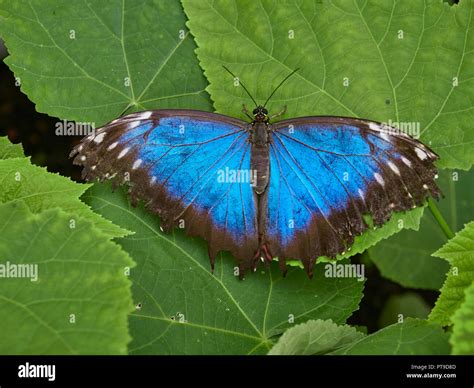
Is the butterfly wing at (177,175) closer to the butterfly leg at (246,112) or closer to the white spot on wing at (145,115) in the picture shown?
the white spot on wing at (145,115)

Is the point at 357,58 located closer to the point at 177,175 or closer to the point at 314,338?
the point at 177,175

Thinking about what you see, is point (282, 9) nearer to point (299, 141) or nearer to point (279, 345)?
point (299, 141)

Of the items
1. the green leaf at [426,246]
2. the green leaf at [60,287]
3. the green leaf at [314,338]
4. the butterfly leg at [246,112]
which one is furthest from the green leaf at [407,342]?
the green leaf at [426,246]

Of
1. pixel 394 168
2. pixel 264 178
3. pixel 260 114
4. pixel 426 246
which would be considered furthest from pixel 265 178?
pixel 426 246

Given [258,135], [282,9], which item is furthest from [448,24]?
[258,135]

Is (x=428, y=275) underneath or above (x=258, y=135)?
underneath
